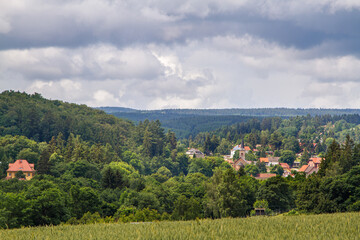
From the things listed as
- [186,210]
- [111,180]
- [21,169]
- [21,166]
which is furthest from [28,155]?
[186,210]

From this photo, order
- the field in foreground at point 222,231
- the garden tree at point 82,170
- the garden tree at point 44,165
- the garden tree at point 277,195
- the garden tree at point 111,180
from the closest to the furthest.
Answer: the field in foreground at point 222,231, the garden tree at point 277,195, the garden tree at point 111,180, the garden tree at point 44,165, the garden tree at point 82,170

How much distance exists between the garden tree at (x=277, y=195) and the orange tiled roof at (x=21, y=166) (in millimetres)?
75054

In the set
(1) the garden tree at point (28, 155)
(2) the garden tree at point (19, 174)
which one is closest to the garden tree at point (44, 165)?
(2) the garden tree at point (19, 174)

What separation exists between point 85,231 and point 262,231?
1305 cm

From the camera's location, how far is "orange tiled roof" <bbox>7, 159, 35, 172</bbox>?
153625mm

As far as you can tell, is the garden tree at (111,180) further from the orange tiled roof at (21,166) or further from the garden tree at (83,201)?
the garden tree at (83,201)

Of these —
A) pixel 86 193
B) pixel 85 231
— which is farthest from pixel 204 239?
pixel 86 193

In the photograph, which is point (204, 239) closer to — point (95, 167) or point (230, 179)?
point (230, 179)

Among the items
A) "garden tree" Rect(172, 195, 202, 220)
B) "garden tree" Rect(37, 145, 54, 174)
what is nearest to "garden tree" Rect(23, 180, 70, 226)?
"garden tree" Rect(172, 195, 202, 220)

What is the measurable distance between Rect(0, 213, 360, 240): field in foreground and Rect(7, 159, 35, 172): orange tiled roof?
11486 centimetres

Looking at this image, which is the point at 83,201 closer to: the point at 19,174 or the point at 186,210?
the point at 186,210

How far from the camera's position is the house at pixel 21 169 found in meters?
153

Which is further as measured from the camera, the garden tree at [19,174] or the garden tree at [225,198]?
the garden tree at [19,174]

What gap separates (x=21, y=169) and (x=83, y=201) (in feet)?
228
